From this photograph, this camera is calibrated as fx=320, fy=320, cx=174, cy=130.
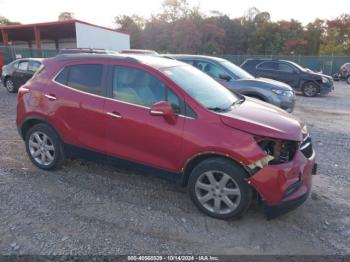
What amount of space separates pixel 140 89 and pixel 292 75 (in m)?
12.5

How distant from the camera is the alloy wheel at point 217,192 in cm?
346

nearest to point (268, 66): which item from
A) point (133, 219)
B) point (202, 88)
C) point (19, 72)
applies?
point (19, 72)

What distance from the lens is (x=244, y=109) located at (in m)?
3.91

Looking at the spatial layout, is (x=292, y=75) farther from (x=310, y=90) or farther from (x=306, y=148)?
(x=306, y=148)

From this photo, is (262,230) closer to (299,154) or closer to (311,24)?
(299,154)

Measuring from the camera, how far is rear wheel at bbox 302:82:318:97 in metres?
14.6

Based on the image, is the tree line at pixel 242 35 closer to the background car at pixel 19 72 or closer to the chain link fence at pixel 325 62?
the chain link fence at pixel 325 62

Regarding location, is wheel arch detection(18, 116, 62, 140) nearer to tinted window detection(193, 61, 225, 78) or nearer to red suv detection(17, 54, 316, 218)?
red suv detection(17, 54, 316, 218)

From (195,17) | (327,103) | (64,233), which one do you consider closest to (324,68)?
(327,103)

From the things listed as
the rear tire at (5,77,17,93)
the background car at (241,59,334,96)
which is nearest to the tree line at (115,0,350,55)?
the background car at (241,59,334,96)

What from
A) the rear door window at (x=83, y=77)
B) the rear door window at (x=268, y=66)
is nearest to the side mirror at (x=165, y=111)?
the rear door window at (x=83, y=77)

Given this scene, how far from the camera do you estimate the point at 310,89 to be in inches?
579

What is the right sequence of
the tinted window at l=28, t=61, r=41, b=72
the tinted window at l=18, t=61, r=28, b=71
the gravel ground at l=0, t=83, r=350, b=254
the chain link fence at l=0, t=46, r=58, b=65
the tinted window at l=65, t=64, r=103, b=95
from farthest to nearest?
the chain link fence at l=0, t=46, r=58, b=65 < the tinted window at l=18, t=61, r=28, b=71 < the tinted window at l=28, t=61, r=41, b=72 < the tinted window at l=65, t=64, r=103, b=95 < the gravel ground at l=0, t=83, r=350, b=254

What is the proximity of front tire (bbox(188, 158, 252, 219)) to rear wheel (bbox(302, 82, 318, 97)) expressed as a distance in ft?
41.8
